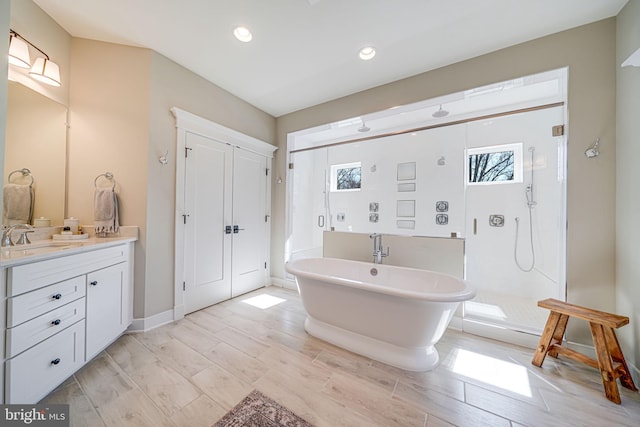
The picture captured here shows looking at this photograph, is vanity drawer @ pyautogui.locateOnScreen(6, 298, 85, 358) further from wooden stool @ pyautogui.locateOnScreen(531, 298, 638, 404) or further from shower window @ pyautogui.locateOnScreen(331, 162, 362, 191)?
wooden stool @ pyautogui.locateOnScreen(531, 298, 638, 404)

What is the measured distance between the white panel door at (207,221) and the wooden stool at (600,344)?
10.2 ft

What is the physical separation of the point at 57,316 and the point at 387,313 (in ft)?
7.13

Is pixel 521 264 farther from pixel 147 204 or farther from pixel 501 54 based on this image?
pixel 147 204

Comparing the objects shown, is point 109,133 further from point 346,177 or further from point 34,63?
point 346,177

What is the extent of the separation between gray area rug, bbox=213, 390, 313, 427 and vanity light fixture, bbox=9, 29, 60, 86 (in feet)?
9.25

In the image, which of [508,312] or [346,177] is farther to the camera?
[346,177]

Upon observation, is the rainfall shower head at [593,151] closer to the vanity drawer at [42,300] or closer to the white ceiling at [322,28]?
the white ceiling at [322,28]

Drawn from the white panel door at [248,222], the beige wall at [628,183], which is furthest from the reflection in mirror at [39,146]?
the beige wall at [628,183]

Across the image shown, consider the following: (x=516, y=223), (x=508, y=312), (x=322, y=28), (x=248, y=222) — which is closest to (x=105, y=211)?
(x=248, y=222)

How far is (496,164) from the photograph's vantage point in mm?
3166

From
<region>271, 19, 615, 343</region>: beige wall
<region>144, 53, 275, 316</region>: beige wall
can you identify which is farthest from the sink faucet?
<region>271, 19, 615, 343</region>: beige wall

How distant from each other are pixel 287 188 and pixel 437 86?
89.6 inches

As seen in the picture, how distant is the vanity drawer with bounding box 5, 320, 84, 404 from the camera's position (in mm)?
1150

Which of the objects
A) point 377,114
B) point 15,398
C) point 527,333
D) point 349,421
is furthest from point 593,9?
point 15,398
